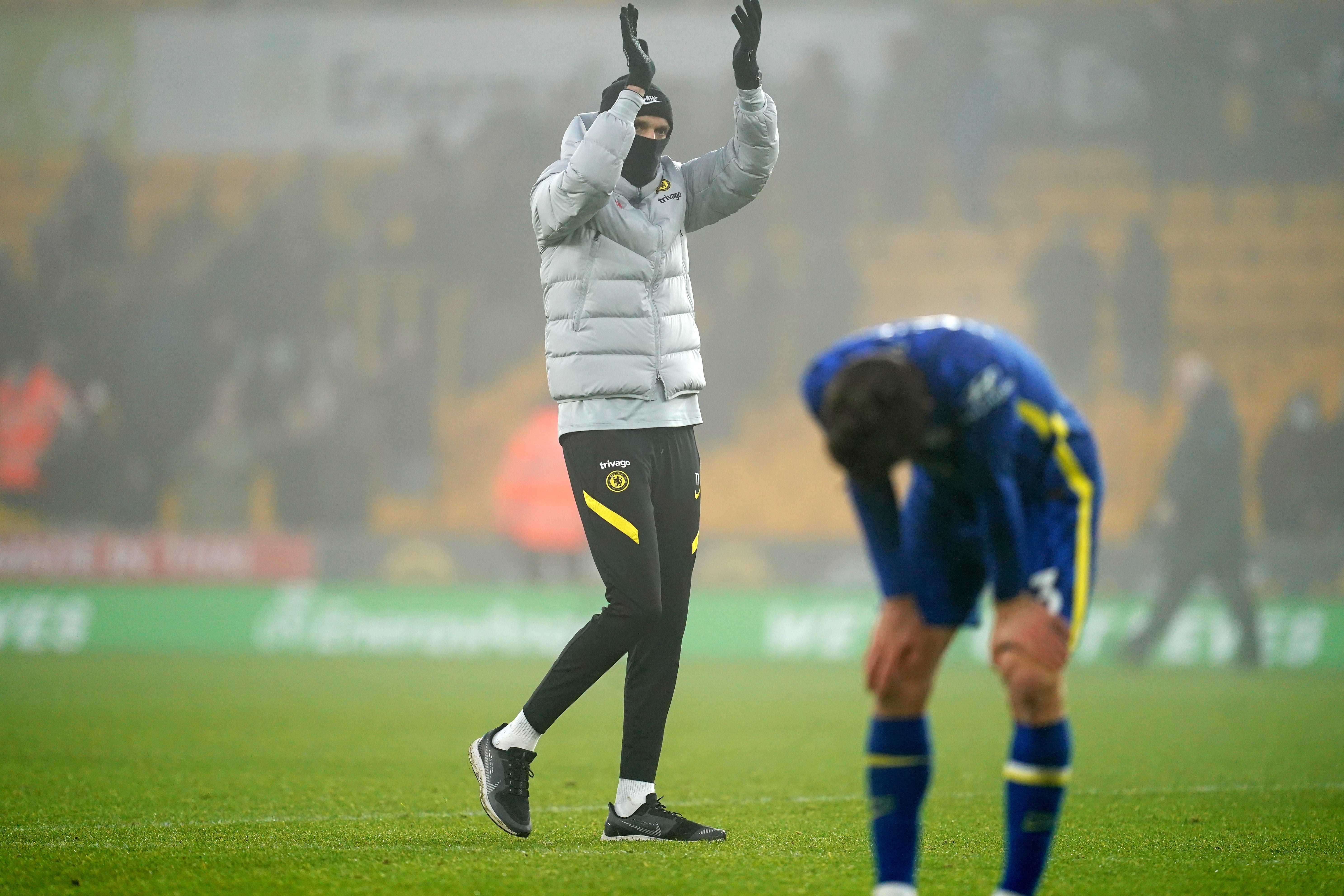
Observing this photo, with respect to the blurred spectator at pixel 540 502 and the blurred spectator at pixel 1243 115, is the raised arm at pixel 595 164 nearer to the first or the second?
the blurred spectator at pixel 540 502

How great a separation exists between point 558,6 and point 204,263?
700 cm

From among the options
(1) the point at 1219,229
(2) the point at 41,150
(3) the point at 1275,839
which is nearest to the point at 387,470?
(2) the point at 41,150

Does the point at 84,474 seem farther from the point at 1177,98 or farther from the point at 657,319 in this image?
the point at 657,319

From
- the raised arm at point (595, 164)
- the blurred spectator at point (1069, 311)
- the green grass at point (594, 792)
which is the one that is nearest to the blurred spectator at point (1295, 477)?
the blurred spectator at point (1069, 311)

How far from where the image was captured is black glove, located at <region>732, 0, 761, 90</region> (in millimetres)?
5039

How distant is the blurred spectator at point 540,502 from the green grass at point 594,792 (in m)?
5.80

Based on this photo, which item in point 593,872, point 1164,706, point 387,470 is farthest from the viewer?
point 387,470

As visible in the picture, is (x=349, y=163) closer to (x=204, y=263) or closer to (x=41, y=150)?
(x=204, y=263)

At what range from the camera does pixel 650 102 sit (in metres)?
5.09

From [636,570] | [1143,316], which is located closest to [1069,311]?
[1143,316]

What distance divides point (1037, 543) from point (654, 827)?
193cm

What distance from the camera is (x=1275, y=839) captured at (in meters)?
5.05

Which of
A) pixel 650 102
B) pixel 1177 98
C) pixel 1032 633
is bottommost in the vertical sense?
pixel 1032 633

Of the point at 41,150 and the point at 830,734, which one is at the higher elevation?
the point at 41,150
